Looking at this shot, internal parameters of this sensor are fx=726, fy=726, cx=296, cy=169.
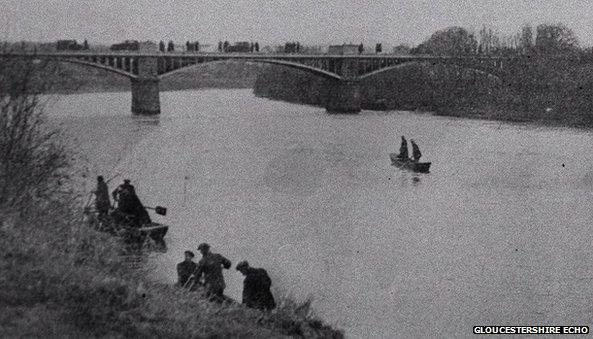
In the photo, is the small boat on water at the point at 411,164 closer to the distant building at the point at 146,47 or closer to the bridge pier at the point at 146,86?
the bridge pier at the point at 146,86

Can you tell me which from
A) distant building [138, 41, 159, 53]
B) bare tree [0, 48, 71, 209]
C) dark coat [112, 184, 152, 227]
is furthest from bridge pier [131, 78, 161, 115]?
bare tree [0, 48, 71, 209]

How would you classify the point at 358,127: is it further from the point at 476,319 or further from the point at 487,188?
the point at 476,319

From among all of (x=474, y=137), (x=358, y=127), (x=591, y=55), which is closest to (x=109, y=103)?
(x=358, y=127)

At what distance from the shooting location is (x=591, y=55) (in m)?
87.1

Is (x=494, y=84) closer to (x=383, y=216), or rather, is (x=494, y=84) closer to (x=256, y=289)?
(x=383, y=216)

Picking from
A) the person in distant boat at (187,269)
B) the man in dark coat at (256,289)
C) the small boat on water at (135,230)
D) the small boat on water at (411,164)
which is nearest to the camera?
the man in dark coat at (256,289)

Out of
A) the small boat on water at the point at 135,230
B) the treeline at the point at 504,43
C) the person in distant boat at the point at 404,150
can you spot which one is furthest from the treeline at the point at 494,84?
the small boat on water at the point at 135,230

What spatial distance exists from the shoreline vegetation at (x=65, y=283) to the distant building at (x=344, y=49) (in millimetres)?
70752

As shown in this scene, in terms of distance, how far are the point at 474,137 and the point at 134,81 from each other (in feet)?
104

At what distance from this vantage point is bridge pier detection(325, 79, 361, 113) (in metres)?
83.6

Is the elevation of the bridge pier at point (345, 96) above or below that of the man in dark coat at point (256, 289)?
above

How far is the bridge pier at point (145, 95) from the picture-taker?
224 ft

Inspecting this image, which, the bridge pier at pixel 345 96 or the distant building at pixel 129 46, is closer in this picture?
the distant building at pixel 129 46

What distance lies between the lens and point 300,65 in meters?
72.3
